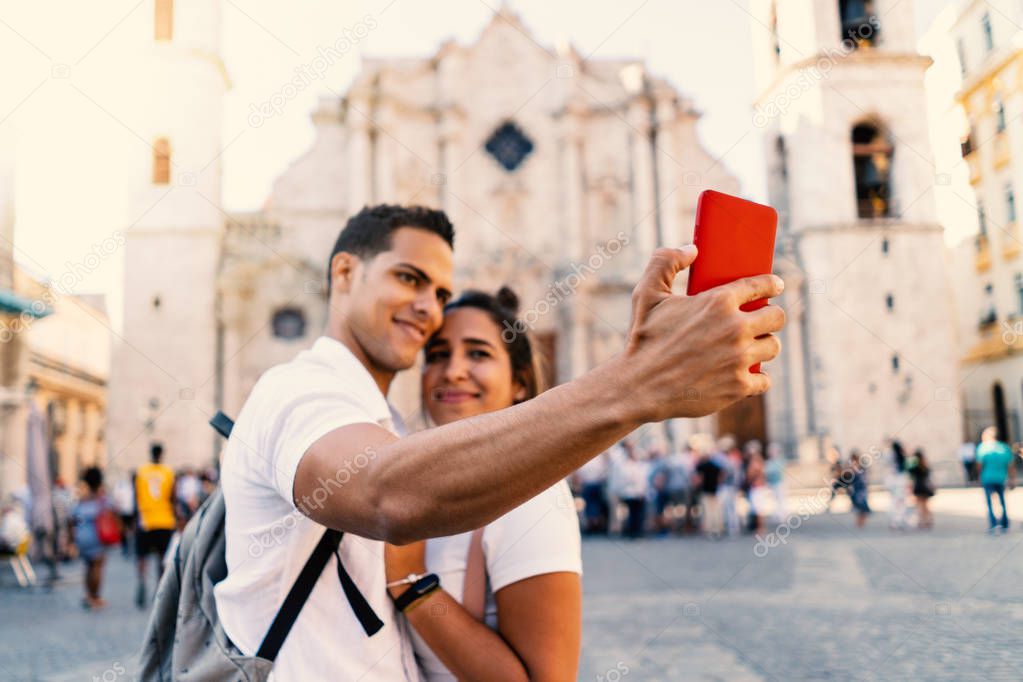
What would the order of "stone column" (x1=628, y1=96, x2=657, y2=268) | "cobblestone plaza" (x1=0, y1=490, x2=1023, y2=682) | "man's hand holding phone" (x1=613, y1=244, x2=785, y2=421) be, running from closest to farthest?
"man's hand holding phone" (x1=613, y1=244, x2=785, y2=421) → "cobblestone plaza" (x1=0, y1=490, x2=1023, y2=682) → "stone column" (x1=628, y1=96, x2=657, y2=268)

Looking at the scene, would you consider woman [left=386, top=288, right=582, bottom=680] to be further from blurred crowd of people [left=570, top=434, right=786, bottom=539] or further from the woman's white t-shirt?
blurred crowd of people [left=570, top=434, right=786, bottom=539]

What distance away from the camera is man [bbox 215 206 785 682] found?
1.02 m

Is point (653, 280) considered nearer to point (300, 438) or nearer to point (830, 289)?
point (300, 438)

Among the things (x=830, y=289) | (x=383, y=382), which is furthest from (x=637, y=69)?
(x=383, y=382)

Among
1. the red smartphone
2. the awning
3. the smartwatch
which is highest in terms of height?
the awning

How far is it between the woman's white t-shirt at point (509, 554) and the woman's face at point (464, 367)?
526mm

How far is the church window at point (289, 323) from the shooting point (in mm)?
24469

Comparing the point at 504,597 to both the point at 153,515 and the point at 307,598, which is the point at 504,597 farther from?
the point at 153,515

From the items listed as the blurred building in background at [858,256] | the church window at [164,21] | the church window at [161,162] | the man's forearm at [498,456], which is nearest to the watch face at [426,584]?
the man's forearm at [498,456]

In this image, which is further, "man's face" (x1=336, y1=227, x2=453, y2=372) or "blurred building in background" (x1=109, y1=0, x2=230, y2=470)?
"blurred building in background" (x1=109, y1=0, x2=230, y2=470)

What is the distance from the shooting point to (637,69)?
87.7 ft

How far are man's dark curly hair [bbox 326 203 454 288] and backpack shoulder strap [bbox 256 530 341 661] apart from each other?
0.69 m

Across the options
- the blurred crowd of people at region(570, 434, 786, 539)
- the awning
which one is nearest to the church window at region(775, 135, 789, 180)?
the blurred crowd of people at region(570, 434, 786, 539)

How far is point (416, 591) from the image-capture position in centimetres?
162
